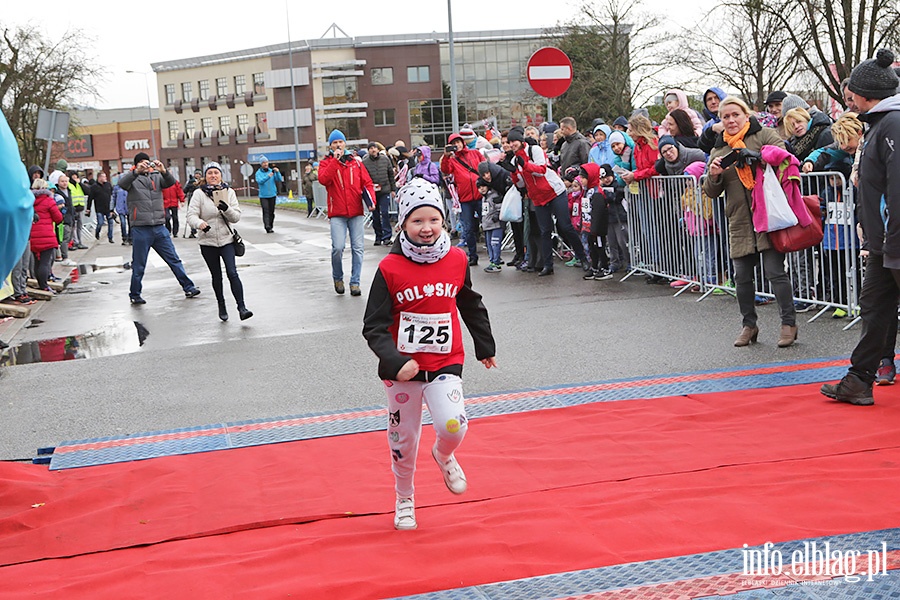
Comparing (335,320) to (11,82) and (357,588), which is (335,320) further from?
(11,82)

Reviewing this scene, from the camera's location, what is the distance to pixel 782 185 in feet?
29.1

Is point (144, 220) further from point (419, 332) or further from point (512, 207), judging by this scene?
point (419, 332)

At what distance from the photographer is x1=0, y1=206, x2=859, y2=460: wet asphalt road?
8.30 meters

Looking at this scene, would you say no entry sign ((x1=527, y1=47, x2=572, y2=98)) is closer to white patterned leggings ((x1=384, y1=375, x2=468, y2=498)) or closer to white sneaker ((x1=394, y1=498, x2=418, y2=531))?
white patterned leggings ((x1=384, y1=375, x2=468, y2=498))

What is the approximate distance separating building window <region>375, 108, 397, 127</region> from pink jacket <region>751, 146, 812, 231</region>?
91.6 meters

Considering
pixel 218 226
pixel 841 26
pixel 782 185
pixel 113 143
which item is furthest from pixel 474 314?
pixel 113 143

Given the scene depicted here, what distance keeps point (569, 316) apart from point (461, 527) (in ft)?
22.3

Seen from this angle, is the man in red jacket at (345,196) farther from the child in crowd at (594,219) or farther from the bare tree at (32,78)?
the bare tree at (32,78)

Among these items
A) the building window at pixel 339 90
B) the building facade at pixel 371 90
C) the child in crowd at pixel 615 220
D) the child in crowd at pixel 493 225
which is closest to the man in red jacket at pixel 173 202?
the child in crowd at pixel 493 225

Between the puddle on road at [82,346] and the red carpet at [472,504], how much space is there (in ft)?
16.4

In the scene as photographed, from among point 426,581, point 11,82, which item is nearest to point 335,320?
point 426,581

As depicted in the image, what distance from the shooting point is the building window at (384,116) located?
324 feet

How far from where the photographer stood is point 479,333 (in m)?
5.31

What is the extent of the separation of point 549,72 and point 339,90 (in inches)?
3388
